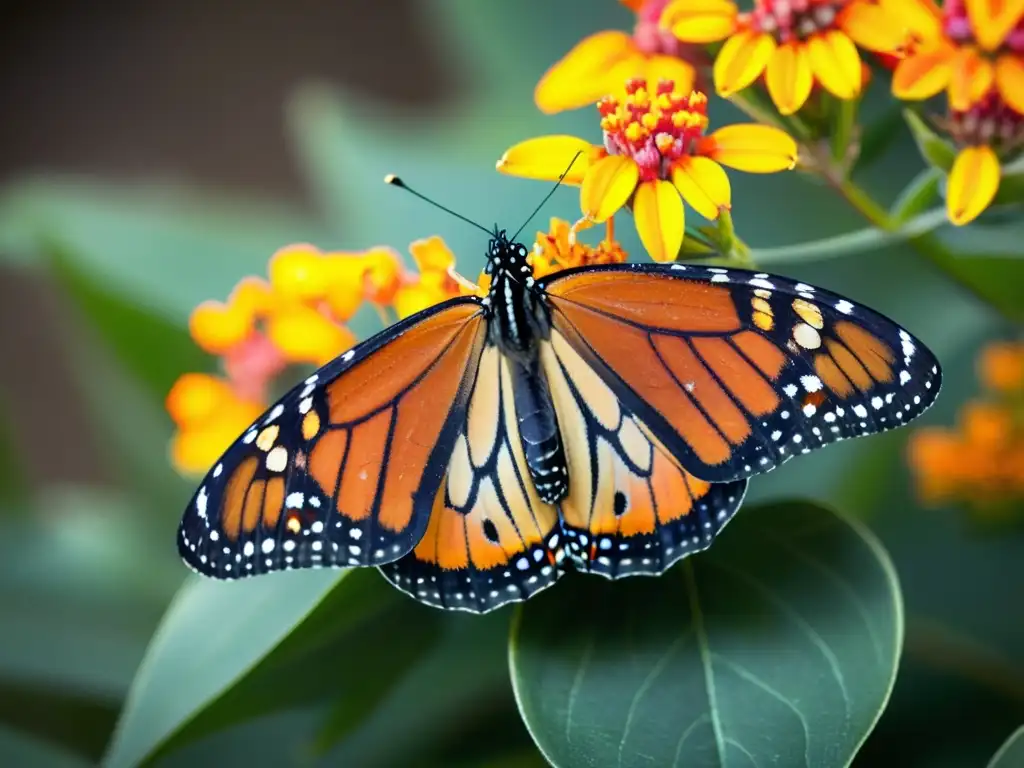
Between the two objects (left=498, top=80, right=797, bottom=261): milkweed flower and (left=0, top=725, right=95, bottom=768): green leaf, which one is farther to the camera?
(left=0, top=725, right=95, bottom=768): green leaf

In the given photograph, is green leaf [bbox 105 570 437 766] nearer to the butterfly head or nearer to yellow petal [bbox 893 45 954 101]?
the butterfly head

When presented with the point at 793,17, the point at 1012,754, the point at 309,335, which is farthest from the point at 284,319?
the point at 1012,754

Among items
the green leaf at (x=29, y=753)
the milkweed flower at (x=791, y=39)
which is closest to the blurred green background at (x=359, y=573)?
the green leaf at (x=29, y=753)

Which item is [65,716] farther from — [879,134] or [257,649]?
Result: [879,134]

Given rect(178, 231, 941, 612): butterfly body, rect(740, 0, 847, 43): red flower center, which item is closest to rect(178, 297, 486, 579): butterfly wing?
rect(178, 231, 941, 612): butterfly body

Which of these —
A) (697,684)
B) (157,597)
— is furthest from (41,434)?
(697,684)

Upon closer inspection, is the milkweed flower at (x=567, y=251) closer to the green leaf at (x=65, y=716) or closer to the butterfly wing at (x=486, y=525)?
the butterfly wing at (x=486, y=525)

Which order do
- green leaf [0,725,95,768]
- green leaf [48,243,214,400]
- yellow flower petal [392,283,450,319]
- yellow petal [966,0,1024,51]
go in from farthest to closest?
green leaf [48,243,214,400] → green leaf [0,725,95,768] → yellow flower petal [392,283,450,319] → yellow petal [966,0,1024,51]
